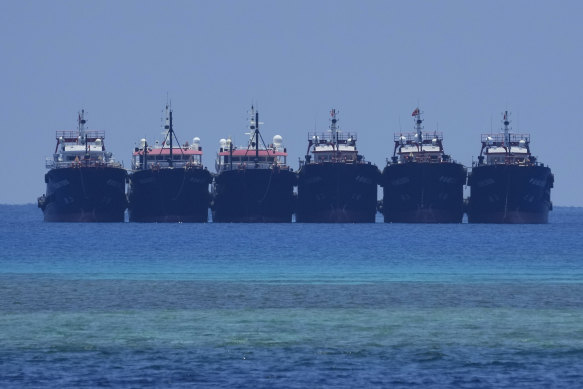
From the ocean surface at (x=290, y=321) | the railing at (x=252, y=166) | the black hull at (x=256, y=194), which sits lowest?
the ocean surface at (x=290, y=321)

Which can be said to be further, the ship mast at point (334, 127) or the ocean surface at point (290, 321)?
the ship mast at point (334, 127)

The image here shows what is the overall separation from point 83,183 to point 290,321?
99034 mm

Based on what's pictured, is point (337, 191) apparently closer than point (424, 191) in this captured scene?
Yes

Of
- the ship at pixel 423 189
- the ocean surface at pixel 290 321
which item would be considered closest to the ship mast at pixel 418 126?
the ship at pixel 423 189

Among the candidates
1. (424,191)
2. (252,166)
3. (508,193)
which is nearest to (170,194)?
(252,166)

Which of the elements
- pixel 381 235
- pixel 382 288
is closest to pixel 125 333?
pixel 382 288

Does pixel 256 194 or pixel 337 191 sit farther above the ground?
pixel 337 191

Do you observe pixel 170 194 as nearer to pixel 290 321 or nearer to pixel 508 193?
pixel 508 193

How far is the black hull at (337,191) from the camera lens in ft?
460

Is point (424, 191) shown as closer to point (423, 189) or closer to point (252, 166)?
point (423, 189)

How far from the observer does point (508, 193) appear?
5610 inches

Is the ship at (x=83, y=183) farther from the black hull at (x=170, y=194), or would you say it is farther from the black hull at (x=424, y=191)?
the black hull at (x=424, y=191)

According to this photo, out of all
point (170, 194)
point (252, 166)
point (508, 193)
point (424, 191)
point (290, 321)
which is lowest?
point (290, 321)

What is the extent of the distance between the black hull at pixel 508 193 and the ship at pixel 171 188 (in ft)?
94.6
